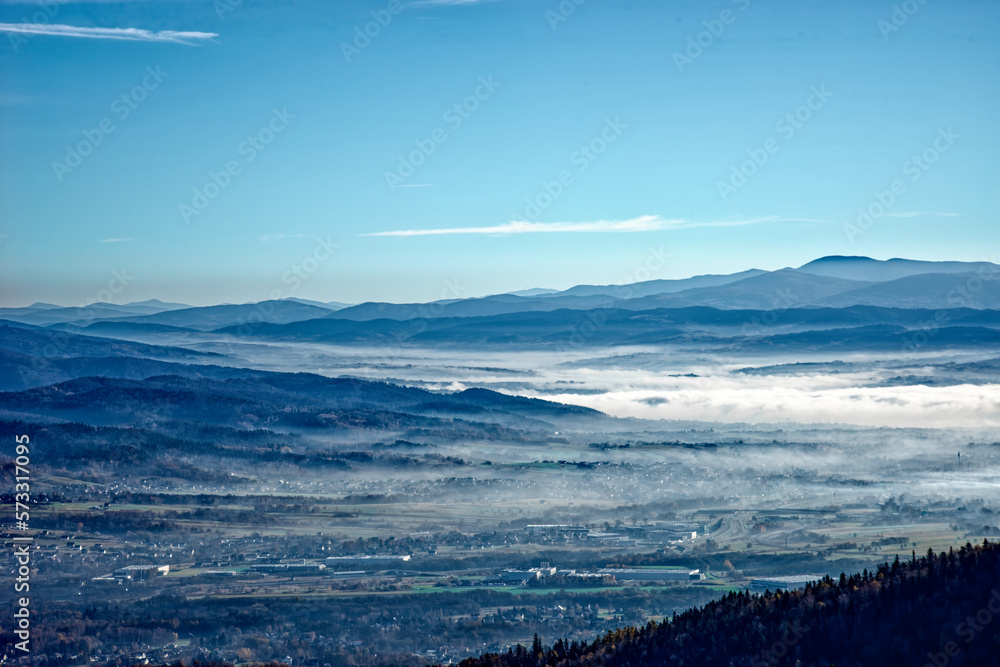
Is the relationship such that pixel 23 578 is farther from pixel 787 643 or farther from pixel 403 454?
pixel 403 454

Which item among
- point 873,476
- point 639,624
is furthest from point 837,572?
point 873,476

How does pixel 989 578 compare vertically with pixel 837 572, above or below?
above

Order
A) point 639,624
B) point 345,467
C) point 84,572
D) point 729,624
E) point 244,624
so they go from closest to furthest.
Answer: point 729,624, point 639,624, point 244,624, point 84,572, point 345,467

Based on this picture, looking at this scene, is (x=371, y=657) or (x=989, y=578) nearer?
(x=989, y=578)

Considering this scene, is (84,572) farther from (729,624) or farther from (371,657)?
(729,624)

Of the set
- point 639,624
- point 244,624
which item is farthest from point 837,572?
point 244,624

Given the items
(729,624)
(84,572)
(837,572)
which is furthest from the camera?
(84,572)
